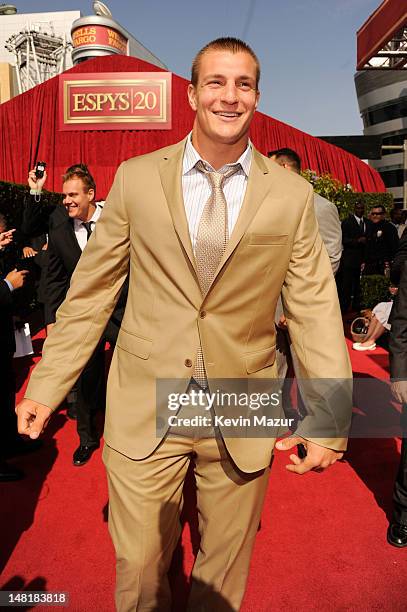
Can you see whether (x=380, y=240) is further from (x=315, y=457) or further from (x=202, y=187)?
(x=315, y=457)

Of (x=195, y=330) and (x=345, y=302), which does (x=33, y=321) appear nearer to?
(x=345, y=302)

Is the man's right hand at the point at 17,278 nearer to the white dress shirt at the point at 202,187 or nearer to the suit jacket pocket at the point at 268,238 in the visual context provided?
the white dress shirt at the point at 202,187

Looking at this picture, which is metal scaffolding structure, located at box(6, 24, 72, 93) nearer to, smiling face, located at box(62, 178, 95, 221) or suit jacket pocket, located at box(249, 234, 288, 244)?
smiling face, located at box(62, 178, 95, 221)

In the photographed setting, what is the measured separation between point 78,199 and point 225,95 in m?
2.24

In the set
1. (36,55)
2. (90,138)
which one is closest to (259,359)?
(90,138)

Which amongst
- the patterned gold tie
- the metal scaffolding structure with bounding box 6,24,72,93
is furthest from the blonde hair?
the metal scaffolding structure with bounding box 6,24,72,93

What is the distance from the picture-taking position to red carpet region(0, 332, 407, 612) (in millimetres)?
2426

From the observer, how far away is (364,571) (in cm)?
258

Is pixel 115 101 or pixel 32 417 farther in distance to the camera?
pixel 115 101

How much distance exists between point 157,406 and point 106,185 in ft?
62.5

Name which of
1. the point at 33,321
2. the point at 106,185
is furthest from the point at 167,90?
the point at 33,321

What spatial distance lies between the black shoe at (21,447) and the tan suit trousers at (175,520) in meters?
2.32

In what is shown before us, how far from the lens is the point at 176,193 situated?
167 cm

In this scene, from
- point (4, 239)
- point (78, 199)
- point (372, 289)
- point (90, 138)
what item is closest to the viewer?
point (78, 199)
